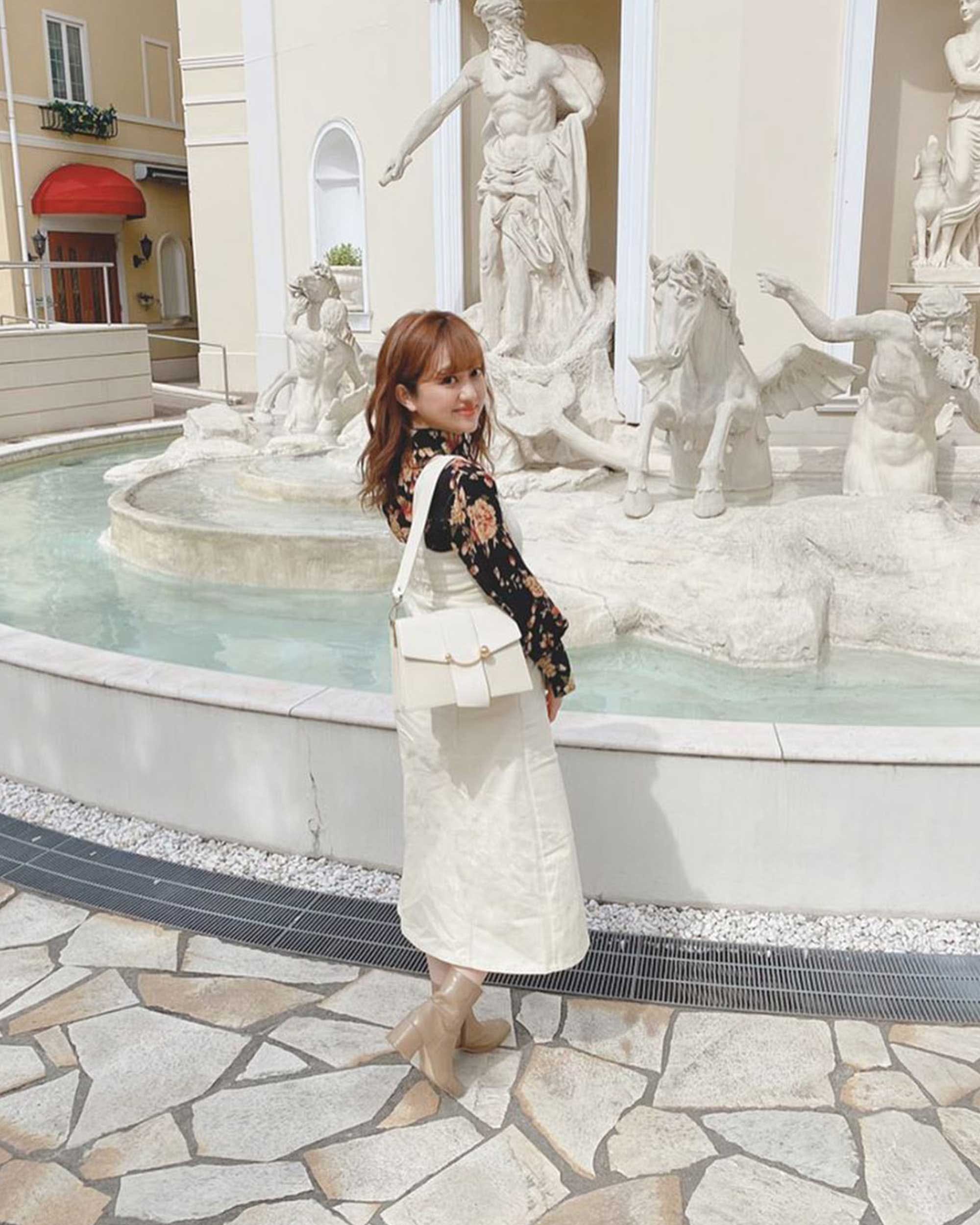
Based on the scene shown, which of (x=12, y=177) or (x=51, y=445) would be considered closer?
Result: (x=51, y=445)

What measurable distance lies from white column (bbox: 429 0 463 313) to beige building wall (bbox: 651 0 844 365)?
6.37 ft

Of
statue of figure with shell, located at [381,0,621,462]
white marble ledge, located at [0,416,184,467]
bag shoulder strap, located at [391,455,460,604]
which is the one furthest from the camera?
white marble ledge, located at [0,416,184,467]

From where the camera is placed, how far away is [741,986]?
2912mm

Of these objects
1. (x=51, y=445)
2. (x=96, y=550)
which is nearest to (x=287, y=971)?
(x=96, y=550)

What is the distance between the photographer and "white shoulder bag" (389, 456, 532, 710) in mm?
2182

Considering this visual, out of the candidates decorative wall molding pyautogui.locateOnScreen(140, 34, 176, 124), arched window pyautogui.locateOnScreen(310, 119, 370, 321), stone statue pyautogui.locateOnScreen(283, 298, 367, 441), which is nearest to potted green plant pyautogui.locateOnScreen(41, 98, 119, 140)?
decorative wall molding pyautogui.locateOnScreen(140, 34, 176, 124)

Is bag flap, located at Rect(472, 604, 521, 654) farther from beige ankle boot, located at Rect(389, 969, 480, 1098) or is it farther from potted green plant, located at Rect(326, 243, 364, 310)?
potted green plant, located at Rect(326, 243, 364, 310)

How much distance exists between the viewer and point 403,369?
224cm

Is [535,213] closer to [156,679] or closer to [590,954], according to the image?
[156,679]

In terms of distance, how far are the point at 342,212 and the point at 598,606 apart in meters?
9.17

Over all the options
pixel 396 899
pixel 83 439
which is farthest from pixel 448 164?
pixel 396 899

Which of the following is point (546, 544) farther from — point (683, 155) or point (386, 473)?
point (683, 155)

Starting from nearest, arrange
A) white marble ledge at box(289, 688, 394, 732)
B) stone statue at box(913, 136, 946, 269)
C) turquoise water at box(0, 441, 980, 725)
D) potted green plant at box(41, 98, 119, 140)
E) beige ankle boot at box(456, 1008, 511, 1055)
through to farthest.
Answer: beige ankle boot at box(456, 1008, 511, 1055), white marble ledge at box(289, 688, 394, 732), turquoise water at box(0, 441, 980, 725), stone statue at box(913, 136, 946, 269), potted green plant at box(41, 98, 119, 140)

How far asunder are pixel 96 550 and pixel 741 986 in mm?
5242
